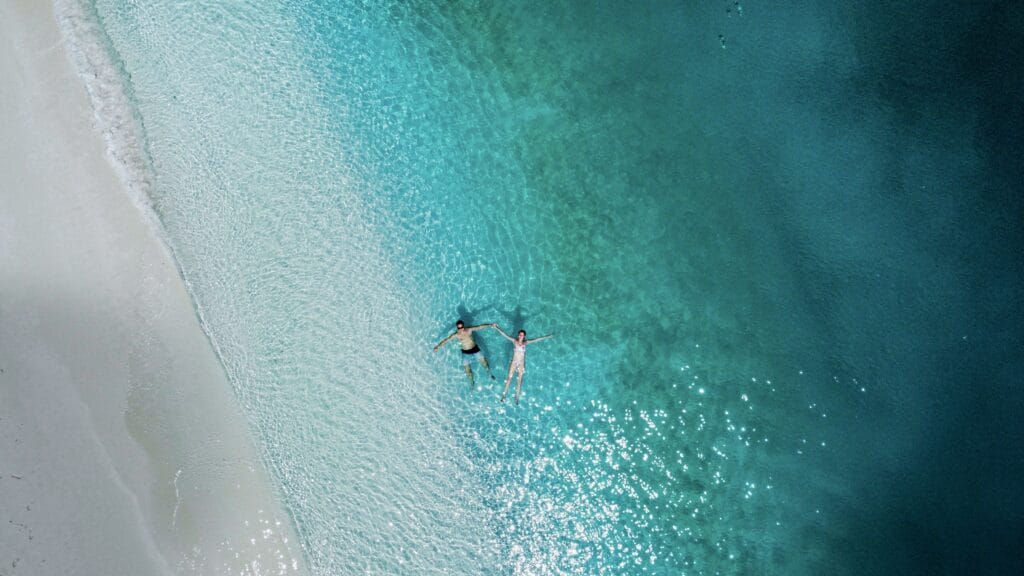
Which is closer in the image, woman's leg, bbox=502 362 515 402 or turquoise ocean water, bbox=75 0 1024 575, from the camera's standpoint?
turquoise ocean water, bbox=75 0 1024 575

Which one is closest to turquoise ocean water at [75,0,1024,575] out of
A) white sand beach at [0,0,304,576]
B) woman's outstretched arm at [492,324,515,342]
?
woman's outstretched arm at [492,324,515,342]

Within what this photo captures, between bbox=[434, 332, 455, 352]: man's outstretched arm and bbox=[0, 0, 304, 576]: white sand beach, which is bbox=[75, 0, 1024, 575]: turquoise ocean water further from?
bbox=[0, 0, 304, 576]: white sand beach

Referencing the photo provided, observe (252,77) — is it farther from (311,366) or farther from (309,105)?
(311,366)

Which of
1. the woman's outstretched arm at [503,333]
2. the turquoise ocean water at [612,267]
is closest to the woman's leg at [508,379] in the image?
the turquoise ocean water at [612,267]

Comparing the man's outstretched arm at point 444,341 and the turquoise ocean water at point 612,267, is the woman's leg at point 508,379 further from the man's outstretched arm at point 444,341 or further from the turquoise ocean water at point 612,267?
the man's outstretched arm at point 444,341

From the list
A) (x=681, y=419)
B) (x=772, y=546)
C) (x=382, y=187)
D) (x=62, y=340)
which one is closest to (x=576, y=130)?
(x=382, y=187)

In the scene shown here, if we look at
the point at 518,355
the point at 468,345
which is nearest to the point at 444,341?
the point at 468,345
